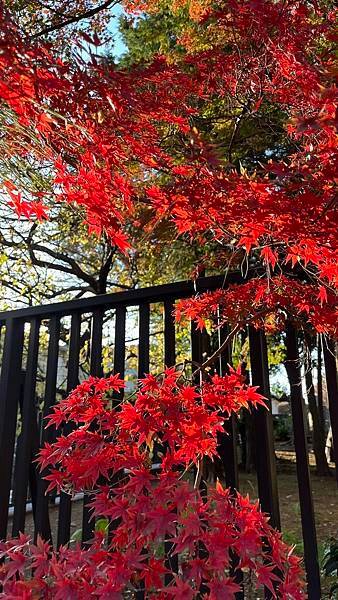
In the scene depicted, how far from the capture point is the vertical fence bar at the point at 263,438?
4.73 ft

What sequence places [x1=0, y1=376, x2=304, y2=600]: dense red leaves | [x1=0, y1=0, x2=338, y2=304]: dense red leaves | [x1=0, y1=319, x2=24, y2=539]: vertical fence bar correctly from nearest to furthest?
[x1=0, y1=376, x2=304, y2=600]: dense red leaves < [x1=0, y1=0, x2=338, y2=304]: dense red leaves < [x1=0, y1=319, x2=24, y2=539]: vertical fence bar

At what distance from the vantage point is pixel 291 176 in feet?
3.67

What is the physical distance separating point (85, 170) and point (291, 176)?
657mm

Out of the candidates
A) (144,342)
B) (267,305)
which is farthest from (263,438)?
(144,342)

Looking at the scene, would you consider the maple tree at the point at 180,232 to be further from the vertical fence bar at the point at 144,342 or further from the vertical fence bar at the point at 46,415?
the vertical fence bar at the point at 46,415

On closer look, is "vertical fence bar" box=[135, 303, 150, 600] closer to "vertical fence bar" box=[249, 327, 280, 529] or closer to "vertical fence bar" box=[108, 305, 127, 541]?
"vertical fence bar" box=[108, 305, 127, 541]

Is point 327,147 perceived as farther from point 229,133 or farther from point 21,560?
point 229,133

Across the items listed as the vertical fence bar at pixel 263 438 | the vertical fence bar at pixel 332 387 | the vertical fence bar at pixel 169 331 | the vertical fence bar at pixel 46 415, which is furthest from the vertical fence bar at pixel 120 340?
the vertical fence bar at pixel 332 387

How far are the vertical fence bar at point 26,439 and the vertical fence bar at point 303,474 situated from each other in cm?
111

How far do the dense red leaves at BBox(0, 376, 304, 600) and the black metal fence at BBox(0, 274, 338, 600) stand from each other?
0.31 metres

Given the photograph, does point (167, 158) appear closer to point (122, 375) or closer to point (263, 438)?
point (122, 375)

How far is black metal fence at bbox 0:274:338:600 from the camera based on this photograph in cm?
146

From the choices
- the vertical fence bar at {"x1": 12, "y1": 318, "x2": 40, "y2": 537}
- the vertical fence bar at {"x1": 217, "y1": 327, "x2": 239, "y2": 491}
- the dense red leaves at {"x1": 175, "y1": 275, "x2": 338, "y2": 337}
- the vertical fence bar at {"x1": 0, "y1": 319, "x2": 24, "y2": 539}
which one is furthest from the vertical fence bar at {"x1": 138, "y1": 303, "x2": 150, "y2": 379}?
the vertical fence bar at {"x1": 0, "y1": 319, "x2": 24, "y2": 539}

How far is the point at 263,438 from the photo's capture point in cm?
150
